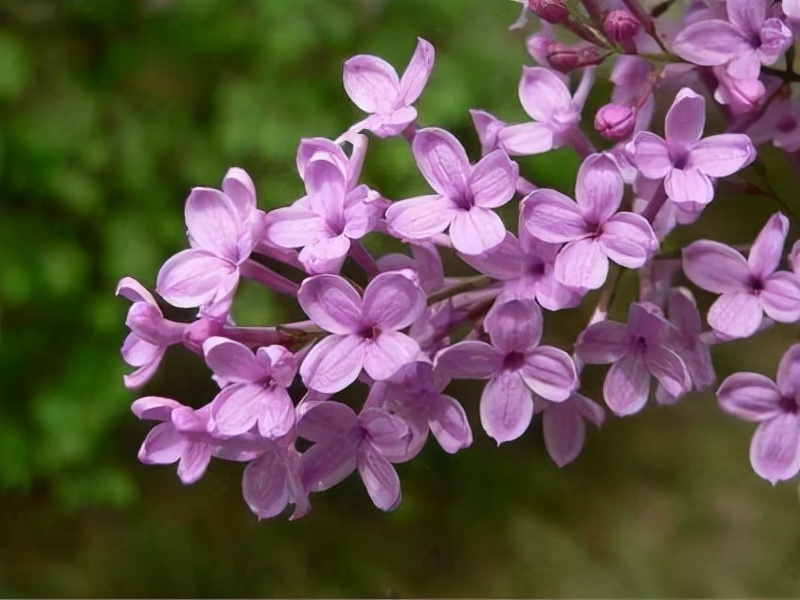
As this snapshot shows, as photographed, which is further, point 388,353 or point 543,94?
point 543,94

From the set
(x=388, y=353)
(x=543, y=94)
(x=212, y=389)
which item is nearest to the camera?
(x=388, y=353)

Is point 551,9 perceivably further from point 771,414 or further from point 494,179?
point 771,414

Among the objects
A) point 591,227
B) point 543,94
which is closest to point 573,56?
point 543,94

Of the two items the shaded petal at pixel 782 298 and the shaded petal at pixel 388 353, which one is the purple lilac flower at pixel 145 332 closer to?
the shaded petal at pixel 388 353

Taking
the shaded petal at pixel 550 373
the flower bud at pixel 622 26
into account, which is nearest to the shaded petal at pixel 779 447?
the shaded petal at pixel 550 373

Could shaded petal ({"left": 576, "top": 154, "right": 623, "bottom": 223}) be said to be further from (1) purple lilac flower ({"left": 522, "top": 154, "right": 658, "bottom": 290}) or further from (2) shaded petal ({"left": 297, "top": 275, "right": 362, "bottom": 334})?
(2) shaded petal ({"left": 297, "top": 275, "right": 362, "bottom": 334})

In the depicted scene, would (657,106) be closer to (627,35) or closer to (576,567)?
(627,35)

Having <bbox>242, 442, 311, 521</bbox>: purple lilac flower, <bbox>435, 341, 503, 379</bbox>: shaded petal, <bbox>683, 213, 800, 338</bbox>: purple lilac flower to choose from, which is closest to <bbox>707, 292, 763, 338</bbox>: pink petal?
<bbox>683, 213, 800, 338</bbox>: purple lilac flower
